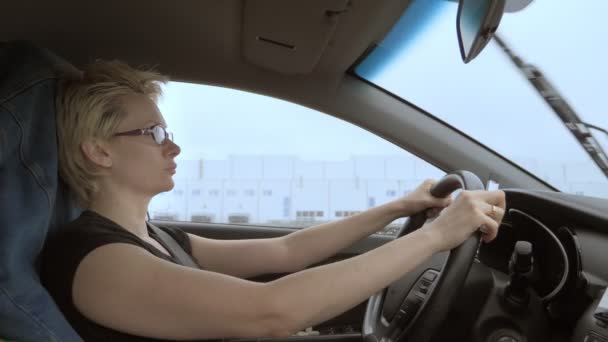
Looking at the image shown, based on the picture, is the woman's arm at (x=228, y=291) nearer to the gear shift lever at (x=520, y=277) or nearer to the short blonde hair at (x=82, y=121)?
the gear shift lever at (x=520, y=277)

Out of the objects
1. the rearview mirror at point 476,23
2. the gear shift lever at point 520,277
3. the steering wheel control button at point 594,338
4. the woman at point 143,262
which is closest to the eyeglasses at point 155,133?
the woman at point 143,262

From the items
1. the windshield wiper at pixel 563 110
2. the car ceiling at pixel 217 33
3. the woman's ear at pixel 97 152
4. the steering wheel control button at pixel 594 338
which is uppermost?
the car ceiling at pixel 217 33

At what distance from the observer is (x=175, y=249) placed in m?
1.51

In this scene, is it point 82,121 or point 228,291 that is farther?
Result: point 82,121

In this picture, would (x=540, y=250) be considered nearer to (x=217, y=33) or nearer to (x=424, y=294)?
(x=424, y=294)

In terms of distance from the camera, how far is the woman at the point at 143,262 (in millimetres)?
1023

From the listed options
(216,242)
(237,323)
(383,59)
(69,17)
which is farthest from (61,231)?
(383,59)

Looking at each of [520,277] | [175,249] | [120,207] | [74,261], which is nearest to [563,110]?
[520,277]

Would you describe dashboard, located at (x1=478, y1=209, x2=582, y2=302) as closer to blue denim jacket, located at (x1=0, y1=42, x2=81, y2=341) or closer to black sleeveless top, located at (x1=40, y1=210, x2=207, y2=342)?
black sleeveless top, located at (x1=40, y1=210, x2=207, y2=342)

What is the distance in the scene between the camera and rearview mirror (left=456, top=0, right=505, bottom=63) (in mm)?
974

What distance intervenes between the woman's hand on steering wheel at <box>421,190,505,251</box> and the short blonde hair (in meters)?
0.84

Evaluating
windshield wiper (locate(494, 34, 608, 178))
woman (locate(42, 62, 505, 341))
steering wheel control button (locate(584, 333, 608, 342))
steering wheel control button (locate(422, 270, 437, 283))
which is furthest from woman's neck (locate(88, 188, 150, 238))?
windshield wiper (locate(494, 34, 608, 178))

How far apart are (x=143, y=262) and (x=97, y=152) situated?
0.45m

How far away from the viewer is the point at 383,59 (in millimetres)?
2176
